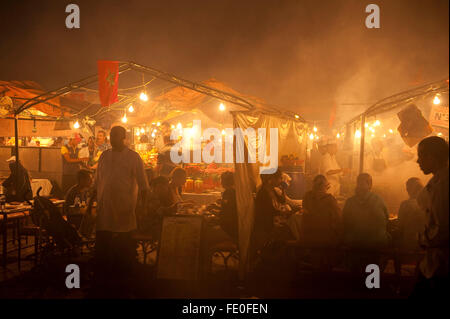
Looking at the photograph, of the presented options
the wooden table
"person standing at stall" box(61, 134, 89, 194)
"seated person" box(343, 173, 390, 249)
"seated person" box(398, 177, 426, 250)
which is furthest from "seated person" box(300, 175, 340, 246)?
"person standing at stall" box(61, 134, 89, 194)

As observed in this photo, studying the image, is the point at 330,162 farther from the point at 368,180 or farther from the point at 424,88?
the point at 368,180

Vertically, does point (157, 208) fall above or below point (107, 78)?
below

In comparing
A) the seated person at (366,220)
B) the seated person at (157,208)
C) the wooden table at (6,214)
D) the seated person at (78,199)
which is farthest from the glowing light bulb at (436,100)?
the wooden table at (6,214)

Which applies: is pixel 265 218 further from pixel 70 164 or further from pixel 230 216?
pixel 70 164

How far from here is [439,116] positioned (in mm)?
6203

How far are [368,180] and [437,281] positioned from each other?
87.1 inches

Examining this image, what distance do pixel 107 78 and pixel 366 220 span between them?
544 cm

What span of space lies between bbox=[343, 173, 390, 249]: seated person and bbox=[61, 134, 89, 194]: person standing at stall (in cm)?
827

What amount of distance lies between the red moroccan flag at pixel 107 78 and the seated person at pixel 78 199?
1.80 m

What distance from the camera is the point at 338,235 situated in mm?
4570

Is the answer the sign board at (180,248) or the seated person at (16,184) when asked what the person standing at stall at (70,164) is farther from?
the sign board at (180,248)

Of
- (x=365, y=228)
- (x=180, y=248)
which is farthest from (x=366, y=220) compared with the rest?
(x=180, y=248)

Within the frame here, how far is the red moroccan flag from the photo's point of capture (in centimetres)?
576
